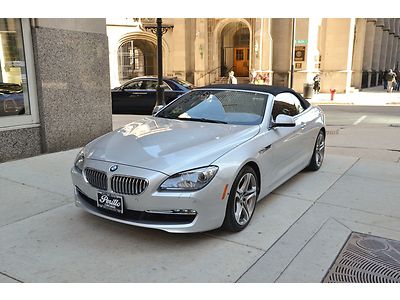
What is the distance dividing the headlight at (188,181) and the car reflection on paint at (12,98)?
467cm

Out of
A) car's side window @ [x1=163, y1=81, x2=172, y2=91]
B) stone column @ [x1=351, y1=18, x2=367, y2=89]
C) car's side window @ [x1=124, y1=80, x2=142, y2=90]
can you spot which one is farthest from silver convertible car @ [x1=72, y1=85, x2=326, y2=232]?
stone column @ [x1=351, y1=18, x2=367, y2=89]

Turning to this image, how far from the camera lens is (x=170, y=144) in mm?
4148

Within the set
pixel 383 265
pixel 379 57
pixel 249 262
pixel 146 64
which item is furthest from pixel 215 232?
pixel 379 57

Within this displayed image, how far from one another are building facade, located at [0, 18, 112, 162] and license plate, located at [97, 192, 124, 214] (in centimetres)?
368

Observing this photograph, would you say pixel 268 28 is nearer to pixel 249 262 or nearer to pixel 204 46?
pixel 204 46

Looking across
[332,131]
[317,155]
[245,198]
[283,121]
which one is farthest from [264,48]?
[245,198]

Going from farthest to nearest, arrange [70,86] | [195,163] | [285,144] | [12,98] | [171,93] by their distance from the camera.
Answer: [171,93], [70,86], [12,98], [285,144], [195,163]

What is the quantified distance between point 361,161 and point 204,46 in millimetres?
25373

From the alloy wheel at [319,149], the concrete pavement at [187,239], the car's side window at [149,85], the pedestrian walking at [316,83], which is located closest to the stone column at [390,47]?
the pedestrian walking at [316,83]

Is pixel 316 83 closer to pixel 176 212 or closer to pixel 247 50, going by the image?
pixel 247 50

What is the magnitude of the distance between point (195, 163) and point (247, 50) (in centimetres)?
3153

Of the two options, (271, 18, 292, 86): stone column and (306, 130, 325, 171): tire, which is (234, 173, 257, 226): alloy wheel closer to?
(306, 130, 325, 171): tire

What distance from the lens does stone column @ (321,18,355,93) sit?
2872cm

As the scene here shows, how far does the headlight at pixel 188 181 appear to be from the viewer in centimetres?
364
